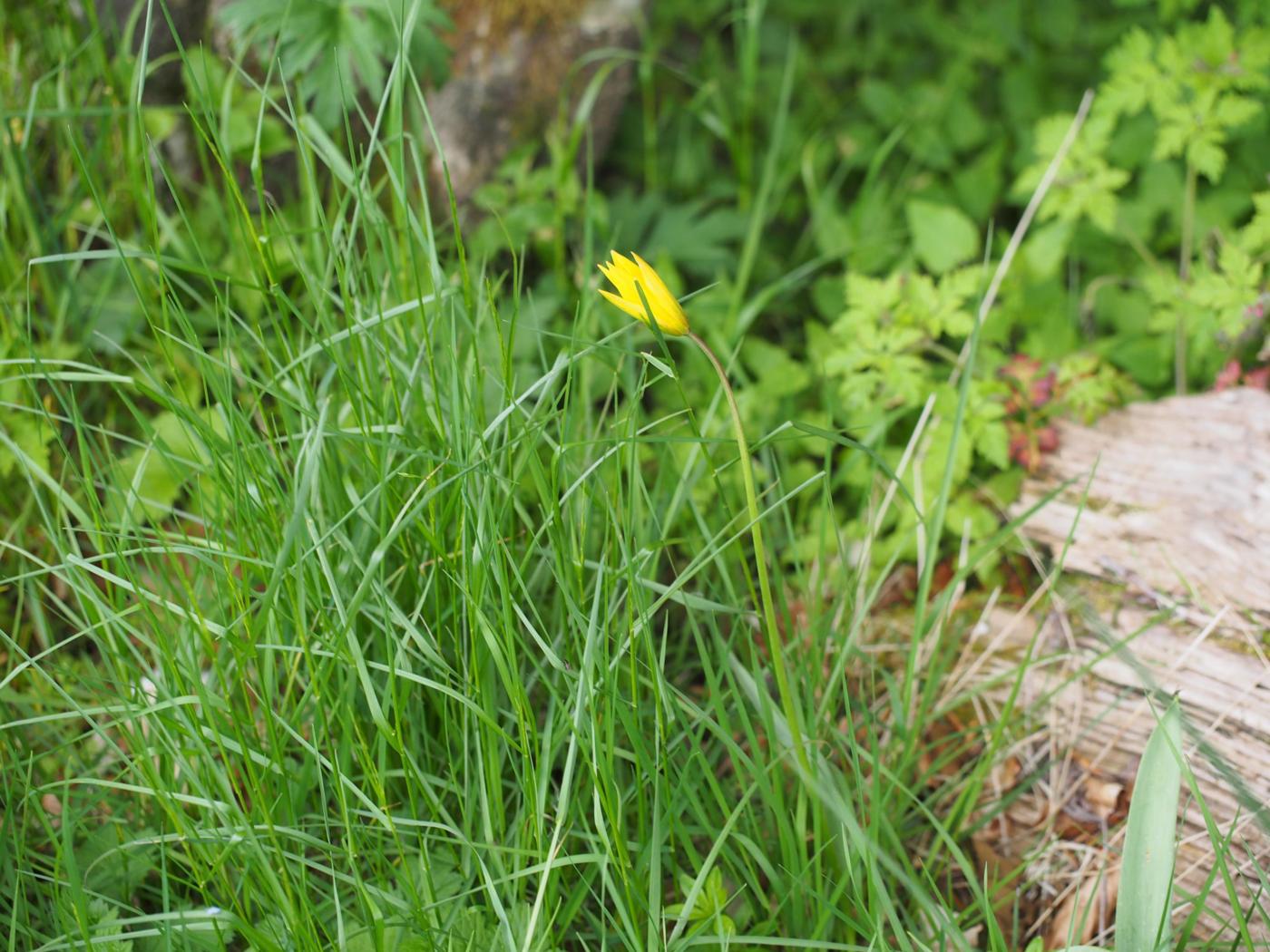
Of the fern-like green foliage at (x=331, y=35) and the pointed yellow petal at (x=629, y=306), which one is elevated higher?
the fern-like green foliage at (x=331, y=35)

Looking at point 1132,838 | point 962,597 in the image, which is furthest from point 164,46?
point 1132,838

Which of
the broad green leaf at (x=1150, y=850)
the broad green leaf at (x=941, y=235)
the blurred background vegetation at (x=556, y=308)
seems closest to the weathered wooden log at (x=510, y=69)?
the blurred background vegetation at (x=556, y=308)

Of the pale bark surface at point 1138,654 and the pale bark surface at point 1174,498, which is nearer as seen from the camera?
the pale bark surface at point 1138,654

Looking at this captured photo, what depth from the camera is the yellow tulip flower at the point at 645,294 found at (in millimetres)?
1131

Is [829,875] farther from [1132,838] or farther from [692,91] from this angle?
[692,91]

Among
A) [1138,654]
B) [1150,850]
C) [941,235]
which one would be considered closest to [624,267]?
[1150,850]

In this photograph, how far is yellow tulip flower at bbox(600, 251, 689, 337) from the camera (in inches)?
44.5

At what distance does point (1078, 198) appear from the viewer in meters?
2.24

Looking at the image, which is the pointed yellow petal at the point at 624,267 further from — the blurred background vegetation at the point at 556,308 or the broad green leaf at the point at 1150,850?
the broad green leaf at the point at 1150,850

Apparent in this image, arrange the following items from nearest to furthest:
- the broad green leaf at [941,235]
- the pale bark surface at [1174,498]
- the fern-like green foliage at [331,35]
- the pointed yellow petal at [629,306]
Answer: the pointed yellow petal at [629,306] < the pale bark surface at [1174,498] < the fern-like green foliage at [331,35] < the broad green leaf at [941,235]

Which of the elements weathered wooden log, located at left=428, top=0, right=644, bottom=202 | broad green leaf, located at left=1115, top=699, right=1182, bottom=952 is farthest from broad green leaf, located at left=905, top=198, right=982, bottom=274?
broad green leaf, located at left=1115, top=699, right=1182, bottom=952

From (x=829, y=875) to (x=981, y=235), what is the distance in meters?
1.95

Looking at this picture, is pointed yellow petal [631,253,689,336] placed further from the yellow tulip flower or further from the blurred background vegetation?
the blurred background vegetation

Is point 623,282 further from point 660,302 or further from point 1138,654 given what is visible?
point 1138,654
